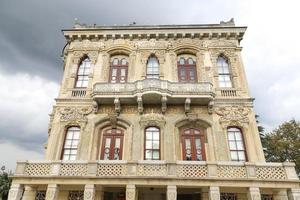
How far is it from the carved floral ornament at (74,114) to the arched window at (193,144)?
257 inches

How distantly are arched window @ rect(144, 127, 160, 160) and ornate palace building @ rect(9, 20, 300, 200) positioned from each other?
63 mm

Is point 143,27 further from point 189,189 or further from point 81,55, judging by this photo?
point 189,189

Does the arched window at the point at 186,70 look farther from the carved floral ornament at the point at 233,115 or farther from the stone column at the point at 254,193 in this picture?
the stone column at the point at 254,193

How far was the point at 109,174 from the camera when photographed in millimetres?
12703

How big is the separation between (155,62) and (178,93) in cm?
387

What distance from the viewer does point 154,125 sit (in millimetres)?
15461

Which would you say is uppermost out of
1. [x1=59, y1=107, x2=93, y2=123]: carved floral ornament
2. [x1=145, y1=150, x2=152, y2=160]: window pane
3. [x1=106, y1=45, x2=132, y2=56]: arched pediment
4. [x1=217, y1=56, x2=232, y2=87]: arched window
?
[x1=106, y1=45, x2=132, y2=56]: arched pediment

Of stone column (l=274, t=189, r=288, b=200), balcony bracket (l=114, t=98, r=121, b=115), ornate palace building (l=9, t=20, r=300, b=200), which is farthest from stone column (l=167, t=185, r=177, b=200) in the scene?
balcony bracket (l=114, t=98, r=121, b=115)

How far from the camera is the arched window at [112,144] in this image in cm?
1486

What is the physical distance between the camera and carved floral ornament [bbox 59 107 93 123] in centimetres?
→ 1564

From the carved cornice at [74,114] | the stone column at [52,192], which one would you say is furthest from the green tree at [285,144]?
the stone column at [52,192]

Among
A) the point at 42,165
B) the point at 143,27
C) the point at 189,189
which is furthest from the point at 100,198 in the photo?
the point at 143,27

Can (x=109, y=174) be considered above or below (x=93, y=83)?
below

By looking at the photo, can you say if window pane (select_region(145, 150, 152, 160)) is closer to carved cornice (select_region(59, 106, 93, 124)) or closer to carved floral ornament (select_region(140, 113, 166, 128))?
carved floral ornament (select_region(140, 113, 166, 128))
